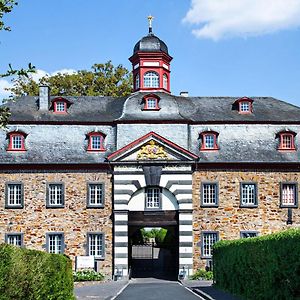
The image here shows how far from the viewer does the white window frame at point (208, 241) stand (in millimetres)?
39438

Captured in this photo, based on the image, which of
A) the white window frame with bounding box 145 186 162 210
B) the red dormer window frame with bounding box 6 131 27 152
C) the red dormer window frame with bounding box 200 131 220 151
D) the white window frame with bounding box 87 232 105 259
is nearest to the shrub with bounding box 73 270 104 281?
the white window frame with bounding box 87 232 105 259

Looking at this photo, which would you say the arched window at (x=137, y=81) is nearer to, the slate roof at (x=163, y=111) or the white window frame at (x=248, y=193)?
the slate roof at (x=163, y=111)

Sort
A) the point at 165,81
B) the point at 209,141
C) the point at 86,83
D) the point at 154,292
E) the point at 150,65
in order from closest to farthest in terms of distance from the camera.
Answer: the point at 154,292 < the point at 209,141 < the point at 150,65 < the point at 165,81 < the point at 86,83

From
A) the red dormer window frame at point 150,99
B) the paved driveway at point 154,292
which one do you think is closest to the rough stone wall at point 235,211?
the paved driveway at point 154,292

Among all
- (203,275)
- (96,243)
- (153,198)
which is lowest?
(203,275)

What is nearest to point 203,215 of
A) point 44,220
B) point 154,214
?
point 154,214

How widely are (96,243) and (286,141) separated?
42.8ft

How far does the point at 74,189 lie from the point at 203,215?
25.7 ft

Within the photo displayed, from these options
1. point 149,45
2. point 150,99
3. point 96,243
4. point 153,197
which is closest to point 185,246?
point 153,197

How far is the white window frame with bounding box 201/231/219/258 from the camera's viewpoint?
3944 cm

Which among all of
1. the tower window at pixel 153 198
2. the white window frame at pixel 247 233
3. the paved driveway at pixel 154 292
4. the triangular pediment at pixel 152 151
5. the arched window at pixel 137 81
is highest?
the arched window at pixel 137 81

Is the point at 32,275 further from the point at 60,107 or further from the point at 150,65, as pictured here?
the point at 150,65

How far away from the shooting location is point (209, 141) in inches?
1597

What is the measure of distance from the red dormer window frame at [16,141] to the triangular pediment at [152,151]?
215 inches
